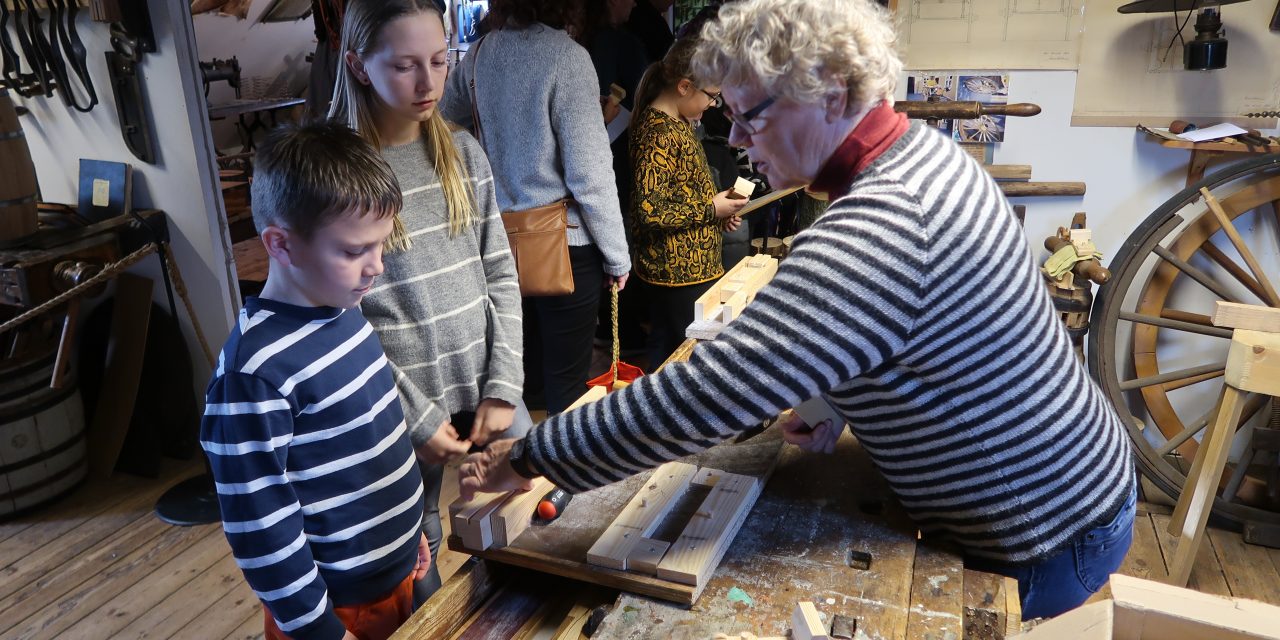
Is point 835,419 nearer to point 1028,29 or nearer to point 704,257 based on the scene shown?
point 704,257

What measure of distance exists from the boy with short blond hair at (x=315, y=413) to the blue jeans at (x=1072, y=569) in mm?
952

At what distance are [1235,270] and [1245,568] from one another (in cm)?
103

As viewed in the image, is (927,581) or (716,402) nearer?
(716,402)

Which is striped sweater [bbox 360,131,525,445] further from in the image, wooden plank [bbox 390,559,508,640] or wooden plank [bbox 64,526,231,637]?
wooden plank [bbox 64,526,231,637]

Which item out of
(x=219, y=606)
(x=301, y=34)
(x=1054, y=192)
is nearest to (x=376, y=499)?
(x=219, y=606)

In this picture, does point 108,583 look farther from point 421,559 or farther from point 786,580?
point 786,580

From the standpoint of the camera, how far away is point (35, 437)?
10.7 ft

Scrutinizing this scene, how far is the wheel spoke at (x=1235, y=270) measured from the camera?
10.3ft

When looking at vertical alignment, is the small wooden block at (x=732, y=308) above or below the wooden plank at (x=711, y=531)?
above

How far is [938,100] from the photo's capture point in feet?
10.7

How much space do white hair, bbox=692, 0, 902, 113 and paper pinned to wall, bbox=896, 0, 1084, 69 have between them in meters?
2.27

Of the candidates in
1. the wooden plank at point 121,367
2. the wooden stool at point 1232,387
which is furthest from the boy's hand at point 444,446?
the wooden plank at point 121,367

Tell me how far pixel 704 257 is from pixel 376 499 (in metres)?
1.78

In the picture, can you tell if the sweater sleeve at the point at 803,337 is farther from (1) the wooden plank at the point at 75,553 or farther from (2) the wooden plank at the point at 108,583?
(1) the wooden plank at the point at 75,553
